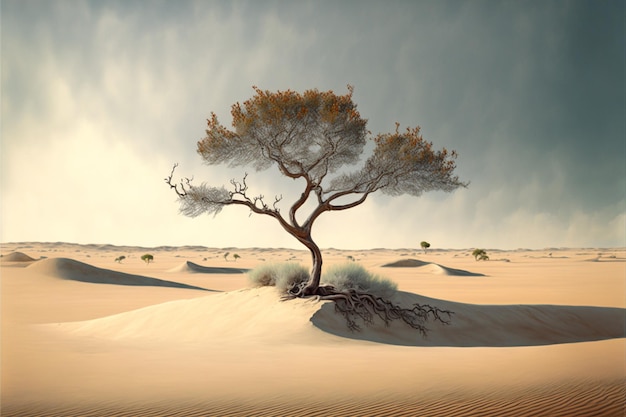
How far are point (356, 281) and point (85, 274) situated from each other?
3409cm

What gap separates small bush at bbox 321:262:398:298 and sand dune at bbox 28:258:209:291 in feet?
91.0

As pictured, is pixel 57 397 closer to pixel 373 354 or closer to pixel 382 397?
pixel 382 397

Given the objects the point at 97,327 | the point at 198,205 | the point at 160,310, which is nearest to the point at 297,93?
the point at 198,205

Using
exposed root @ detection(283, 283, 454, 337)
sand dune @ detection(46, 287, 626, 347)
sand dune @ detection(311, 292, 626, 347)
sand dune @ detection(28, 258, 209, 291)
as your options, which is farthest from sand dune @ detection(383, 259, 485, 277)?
exposed root @ detection(283, 283, 454, 337)

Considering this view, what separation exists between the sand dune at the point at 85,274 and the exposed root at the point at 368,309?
2885 cm

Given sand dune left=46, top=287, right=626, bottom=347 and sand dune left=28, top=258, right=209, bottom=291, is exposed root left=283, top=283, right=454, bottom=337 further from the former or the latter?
sand dune left=28, top=258, right=209, bottom=291

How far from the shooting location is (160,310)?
22.1 metres

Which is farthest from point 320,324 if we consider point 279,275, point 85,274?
point 85,274

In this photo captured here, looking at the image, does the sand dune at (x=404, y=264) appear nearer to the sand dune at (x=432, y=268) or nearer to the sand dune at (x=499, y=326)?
the sand dune at (x=432, y=268)

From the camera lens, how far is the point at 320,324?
17562 mm

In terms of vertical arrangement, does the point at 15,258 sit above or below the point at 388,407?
above

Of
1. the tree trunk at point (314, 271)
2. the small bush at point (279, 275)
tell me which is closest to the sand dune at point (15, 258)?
the small bush at point (279, 275)

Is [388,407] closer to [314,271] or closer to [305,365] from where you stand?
[305,365]

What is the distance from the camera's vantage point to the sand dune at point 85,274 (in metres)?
47.2
